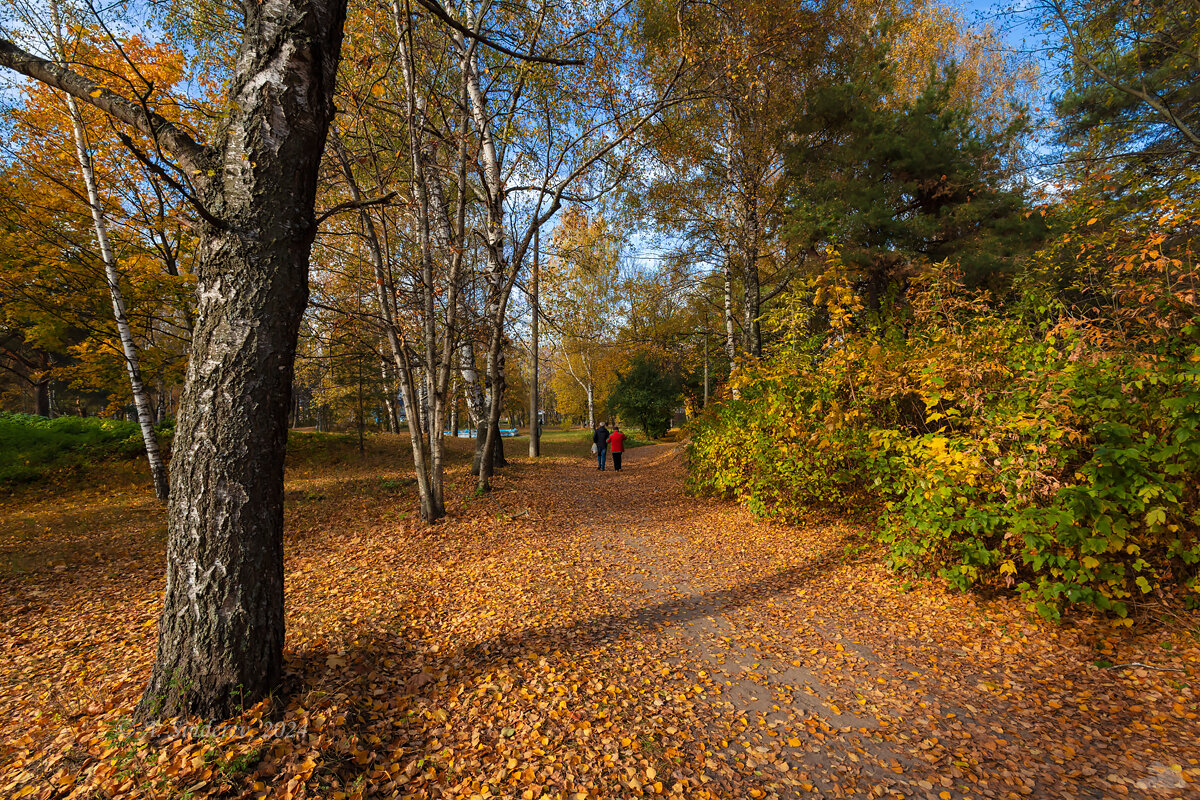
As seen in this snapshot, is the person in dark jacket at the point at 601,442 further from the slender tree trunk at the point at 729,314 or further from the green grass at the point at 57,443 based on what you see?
the green grass at the point at 57,443

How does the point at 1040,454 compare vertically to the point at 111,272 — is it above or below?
below

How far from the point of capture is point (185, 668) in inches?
101

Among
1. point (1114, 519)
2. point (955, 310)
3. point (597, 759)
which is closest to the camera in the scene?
point (597, 759)

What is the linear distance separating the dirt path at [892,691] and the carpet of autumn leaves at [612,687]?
2 centimetres

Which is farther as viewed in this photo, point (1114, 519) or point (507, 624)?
point (507, 624)

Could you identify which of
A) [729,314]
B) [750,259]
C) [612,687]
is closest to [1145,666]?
[612,687]

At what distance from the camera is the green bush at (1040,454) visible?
3365 mm

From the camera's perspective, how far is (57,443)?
36.7ft

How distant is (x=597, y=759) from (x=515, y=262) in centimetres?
721

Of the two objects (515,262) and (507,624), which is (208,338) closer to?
(507,624)

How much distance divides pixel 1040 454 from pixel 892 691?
7.28 ft

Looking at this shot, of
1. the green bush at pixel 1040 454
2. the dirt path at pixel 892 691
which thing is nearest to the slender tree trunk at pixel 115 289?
the dirt path at pixel 892 691

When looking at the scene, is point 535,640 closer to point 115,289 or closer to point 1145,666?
point 1145,666

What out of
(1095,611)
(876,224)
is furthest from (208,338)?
(876,224)
